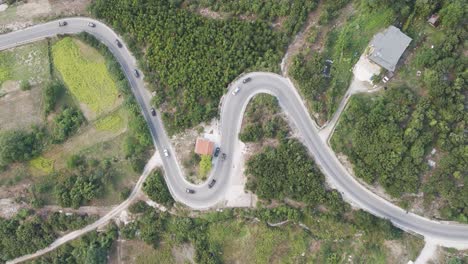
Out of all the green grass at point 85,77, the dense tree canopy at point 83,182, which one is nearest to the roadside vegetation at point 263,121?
the dense tree canopy at point 83,182

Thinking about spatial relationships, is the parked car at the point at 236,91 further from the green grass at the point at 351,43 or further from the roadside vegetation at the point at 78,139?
the roadside vegetation at the point at 78,139

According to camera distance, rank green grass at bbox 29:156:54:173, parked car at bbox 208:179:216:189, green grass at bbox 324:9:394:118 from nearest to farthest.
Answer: green grass at bbox 324:9:394:118
parked car at bbox 208:179:216:189
green grass at bbox 29:156:54:173

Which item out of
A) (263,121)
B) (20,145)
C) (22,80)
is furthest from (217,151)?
(22,80)

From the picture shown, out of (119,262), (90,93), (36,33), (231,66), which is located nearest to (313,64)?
(231,66)

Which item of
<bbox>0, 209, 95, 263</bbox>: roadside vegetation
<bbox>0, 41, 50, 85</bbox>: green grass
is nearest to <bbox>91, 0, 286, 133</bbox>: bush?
<bbox>0, 41, 50, 85</bbox>: green grass

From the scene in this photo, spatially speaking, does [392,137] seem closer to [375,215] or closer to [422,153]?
[422,153]

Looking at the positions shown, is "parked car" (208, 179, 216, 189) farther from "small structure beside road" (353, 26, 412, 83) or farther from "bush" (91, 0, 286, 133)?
"small structure beside road" (353, 26, 412, 83)
